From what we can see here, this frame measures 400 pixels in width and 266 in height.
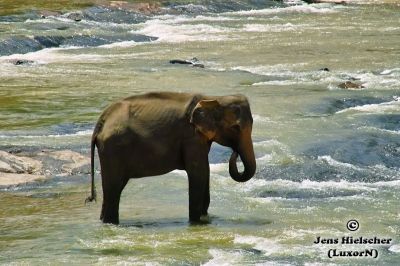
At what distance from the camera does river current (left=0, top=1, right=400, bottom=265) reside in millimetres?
11961

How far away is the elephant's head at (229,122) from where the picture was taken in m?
12.5

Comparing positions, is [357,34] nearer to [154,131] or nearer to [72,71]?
[72,71]

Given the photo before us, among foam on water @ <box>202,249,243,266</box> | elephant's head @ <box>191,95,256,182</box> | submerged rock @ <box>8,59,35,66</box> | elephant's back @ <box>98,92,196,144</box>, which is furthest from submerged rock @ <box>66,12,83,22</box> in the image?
foam on water @ <box>202,249,243,266</box>

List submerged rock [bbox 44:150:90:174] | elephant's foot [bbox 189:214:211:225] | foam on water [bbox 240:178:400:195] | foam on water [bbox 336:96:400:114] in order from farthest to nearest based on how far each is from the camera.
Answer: foam on water [bbox 336:96:400:114] < submerged rock [bbox 44:150:90:174] < foam on water [bbox 240:178:400:195] < elephant's foot [bbox 189:214:211:225]

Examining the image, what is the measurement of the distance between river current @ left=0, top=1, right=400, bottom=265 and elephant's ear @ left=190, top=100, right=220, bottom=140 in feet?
3.67

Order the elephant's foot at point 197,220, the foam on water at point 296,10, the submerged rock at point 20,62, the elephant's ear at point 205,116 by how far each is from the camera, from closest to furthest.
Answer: the elephant's ear at point 205,116 → the elephant's foot at point 197,220 → the submerged rock at point 20,62 → the foam on water at point 296,10

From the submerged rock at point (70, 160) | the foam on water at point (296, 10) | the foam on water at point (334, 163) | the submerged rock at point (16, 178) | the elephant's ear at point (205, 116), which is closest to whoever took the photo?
the elephant's ear at point (205, 116)

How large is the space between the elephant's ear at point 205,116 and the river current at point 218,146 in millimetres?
1118

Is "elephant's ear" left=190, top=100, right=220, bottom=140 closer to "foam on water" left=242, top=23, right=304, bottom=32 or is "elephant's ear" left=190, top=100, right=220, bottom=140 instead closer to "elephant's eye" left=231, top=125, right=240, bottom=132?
"elephant's eye" left=231, top=125, right=240, bottom=132

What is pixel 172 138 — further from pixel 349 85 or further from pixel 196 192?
pixel 349 85

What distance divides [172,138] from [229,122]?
66 cm

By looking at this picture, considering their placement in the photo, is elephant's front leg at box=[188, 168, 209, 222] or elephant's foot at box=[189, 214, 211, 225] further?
elephant's foot at box=[189, 214, 211, 225]

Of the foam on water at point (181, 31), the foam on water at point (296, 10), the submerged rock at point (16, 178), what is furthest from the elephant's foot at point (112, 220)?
the foam on water at point (296, 10)

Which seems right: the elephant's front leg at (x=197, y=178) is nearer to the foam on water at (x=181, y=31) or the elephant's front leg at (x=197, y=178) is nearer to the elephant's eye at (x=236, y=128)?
the elephant's eye at (x=236, y=128)
